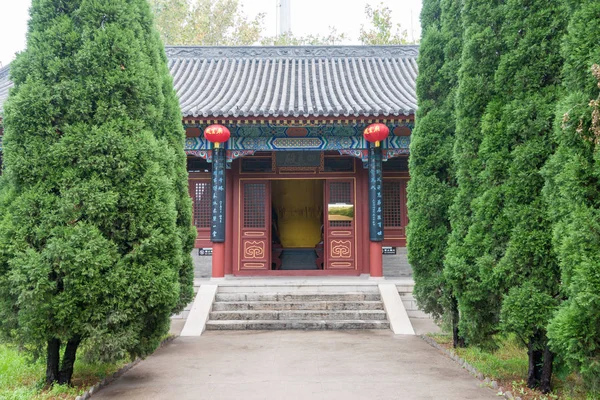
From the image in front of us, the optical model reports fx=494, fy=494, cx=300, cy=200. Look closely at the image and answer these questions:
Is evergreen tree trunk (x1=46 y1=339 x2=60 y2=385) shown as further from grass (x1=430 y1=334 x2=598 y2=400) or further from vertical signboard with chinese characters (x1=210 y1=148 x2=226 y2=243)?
vertical signboard with chinese characters (x1=210 y1=148 x2=226 y2=243)

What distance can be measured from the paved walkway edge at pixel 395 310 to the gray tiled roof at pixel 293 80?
2.98 metres

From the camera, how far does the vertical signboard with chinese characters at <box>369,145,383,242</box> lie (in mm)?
9367

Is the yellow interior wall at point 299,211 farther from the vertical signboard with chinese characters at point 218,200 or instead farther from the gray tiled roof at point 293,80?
the vertical signboard with chinese characters at point 218,200

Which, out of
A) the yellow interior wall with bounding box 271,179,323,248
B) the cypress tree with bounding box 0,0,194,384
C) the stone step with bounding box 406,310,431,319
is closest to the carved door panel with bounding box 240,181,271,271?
the stone step with bounding box 406,310,431,319

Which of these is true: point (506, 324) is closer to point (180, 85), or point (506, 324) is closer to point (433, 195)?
point (433, 195)

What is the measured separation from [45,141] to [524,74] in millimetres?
3944

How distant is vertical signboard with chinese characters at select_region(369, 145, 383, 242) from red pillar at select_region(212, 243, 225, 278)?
9.30ft

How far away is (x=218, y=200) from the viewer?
937 centimetres

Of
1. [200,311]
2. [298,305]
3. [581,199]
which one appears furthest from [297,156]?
[581,199]

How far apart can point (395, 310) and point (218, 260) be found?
348 cm

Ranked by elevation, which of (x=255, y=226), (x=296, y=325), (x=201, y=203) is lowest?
(x=296, y=325)

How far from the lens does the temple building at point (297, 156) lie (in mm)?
9102

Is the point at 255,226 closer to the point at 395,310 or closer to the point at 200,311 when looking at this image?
the point at 200,311

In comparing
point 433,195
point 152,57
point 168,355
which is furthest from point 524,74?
point 168,355
